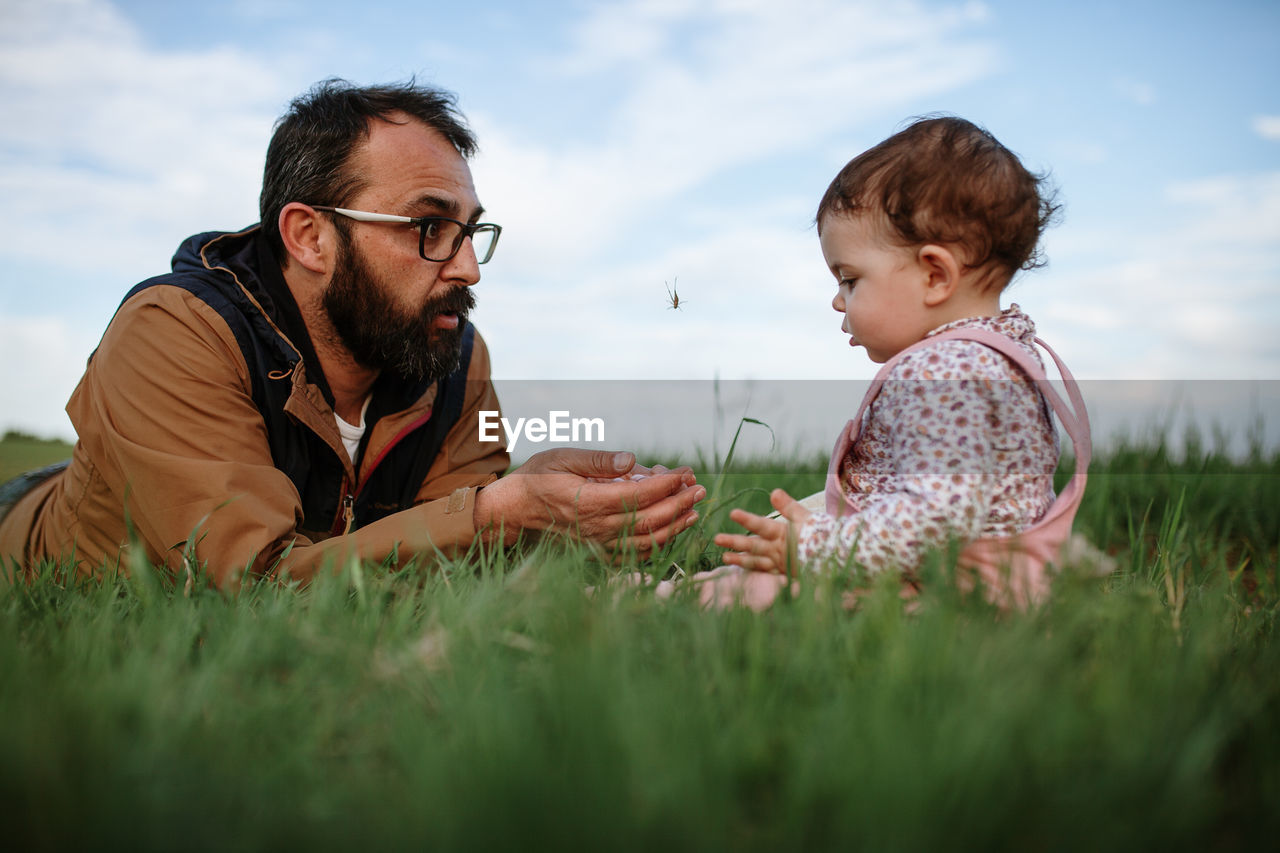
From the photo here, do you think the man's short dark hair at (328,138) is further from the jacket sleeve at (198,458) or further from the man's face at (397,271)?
the jacket sleeve at (198,458)

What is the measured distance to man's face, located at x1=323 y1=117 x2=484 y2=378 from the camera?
11.7 feet

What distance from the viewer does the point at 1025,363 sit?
6.98 ft

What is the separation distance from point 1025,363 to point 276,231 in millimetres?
3062

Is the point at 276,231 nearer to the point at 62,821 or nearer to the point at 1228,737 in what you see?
the point at 62,821

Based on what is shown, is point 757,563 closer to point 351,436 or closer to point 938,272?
point 938,272

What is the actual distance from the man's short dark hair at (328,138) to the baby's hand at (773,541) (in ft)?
7.69

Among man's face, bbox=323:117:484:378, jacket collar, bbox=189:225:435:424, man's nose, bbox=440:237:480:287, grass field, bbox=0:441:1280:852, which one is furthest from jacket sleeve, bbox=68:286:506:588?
man's nose, bbox=440:237:480:287

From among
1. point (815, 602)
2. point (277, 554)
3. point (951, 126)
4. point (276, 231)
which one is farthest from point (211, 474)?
point (951, 126)

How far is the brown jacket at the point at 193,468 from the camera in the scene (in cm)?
264

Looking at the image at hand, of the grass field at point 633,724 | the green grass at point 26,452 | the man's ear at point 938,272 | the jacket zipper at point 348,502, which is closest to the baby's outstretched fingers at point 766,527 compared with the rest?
the grass field at point 633,724

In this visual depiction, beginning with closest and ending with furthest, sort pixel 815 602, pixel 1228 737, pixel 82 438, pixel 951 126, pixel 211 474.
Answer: pixel 1228 737, pixel 815 602, pixel 951 126, pixel 211 474, pixel 82 438

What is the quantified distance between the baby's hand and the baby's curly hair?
31.2 inches

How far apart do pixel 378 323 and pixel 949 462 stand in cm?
235

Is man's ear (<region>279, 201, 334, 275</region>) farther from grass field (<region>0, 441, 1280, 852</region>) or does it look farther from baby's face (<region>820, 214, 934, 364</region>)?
baby's face (<region>820, 214, 934, 364</region>)
